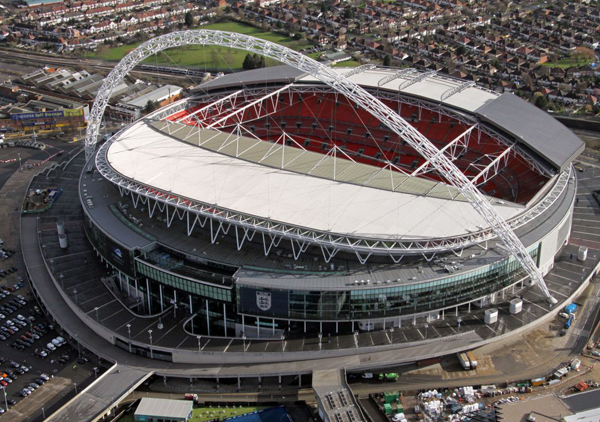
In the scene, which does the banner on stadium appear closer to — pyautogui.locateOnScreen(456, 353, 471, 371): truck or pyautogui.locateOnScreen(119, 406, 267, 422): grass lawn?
pyautogui.locateOnScreen(119, 406, 267, 422): grass lawn

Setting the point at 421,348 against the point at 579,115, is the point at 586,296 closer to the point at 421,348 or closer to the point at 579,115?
the point at 421,348

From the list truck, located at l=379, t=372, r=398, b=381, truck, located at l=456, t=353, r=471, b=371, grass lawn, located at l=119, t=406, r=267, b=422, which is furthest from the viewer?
truck, located at l=456, t=353, r=471, b=371

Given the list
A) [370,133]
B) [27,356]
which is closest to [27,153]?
[27,356]

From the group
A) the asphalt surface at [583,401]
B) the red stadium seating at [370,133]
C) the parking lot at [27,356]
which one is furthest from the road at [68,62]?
the asphalt surface at [583,401]

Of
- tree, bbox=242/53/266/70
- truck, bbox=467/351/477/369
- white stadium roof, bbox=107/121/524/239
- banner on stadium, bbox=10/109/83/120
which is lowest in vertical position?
truck, bbox=467/351/477/369

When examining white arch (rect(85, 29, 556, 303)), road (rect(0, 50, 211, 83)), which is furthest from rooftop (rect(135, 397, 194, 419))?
road (rect(0, 50, 211, 83))

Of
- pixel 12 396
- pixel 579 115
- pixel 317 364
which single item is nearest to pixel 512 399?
pixel 317 364

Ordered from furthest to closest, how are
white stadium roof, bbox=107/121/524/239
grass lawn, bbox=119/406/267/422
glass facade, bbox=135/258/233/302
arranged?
white stadium roof, bbox=107/121/524/239, glass facade, bbox=135/258/233/302, grass lawn, bbox=119/406/267/422
